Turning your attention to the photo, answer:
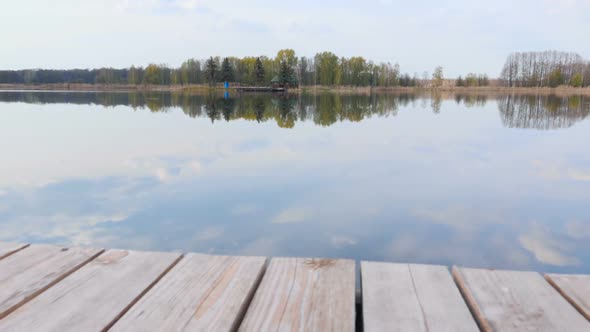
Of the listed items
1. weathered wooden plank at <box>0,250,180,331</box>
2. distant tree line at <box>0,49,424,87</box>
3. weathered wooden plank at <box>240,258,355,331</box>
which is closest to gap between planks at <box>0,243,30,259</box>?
Result: weathered wooden plank at <box>0,250,180,331</box>

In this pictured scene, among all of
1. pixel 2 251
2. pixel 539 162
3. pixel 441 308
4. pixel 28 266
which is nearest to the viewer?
pixel 441 308

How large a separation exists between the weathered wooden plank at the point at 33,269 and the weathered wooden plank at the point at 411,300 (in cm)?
105

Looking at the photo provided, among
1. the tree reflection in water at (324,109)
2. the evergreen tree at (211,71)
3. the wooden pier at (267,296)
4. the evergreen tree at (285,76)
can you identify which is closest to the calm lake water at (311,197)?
the wooden pier at (267,296)

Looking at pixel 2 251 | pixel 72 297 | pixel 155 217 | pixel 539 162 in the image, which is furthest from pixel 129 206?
pixel 539 162

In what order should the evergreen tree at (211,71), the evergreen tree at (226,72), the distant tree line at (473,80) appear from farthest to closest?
the distant tree line at (473,80) → the evergreen tree at (226,72) → the evergreen tree at (211,71)

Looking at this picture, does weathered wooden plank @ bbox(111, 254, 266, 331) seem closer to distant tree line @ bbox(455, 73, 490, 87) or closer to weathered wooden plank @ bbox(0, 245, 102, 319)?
weathered wooden plank @ bbox(0, 245, 102, 319)

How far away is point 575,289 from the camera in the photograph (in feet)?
4.28

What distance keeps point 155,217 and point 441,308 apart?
3.65m

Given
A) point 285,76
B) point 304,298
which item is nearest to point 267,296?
point 304,298

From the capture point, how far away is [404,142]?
10211 millimetres

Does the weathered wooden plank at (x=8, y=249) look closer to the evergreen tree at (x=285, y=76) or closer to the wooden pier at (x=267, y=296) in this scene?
the wooden pier at (x=267, y=296)

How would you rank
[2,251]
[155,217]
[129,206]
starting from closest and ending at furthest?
[2,251], [155,217], [129,206]

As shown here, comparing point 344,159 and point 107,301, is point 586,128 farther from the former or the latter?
point 107,301

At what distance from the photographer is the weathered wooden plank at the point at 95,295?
1085 mm
